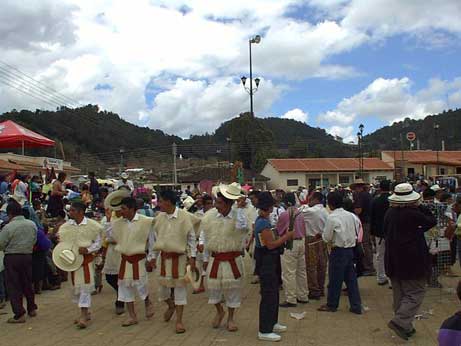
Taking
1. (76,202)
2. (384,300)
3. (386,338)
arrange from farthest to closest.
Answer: (384,300), (76,202), (386,338)

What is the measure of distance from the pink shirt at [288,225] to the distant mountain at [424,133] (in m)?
76.9

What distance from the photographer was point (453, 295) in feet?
28.9

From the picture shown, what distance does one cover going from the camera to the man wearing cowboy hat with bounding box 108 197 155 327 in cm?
727

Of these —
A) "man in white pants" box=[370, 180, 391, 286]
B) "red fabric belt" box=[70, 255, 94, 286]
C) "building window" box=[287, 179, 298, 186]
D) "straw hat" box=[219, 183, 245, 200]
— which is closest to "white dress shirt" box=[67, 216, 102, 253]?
"red fabric belt" box=[70, 255, 94, 286]

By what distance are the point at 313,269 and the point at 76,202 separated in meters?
4.06

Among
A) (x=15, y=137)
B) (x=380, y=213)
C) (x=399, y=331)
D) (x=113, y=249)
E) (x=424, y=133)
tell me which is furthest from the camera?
(x=424, y=133)

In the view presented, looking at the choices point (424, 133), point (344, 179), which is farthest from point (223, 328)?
point (424, 133)

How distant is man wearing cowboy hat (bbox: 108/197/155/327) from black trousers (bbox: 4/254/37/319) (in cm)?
152

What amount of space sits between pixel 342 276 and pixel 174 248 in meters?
2.56

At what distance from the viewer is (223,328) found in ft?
23.1

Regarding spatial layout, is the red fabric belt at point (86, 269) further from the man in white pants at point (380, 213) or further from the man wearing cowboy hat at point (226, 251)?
the man in white pants at point (380, 213)

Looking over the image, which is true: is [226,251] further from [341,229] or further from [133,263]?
[341,229]

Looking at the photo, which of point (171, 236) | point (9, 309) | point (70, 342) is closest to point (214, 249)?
point (171, 236)

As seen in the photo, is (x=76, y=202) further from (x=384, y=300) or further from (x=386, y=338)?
(x=384, y=300)
